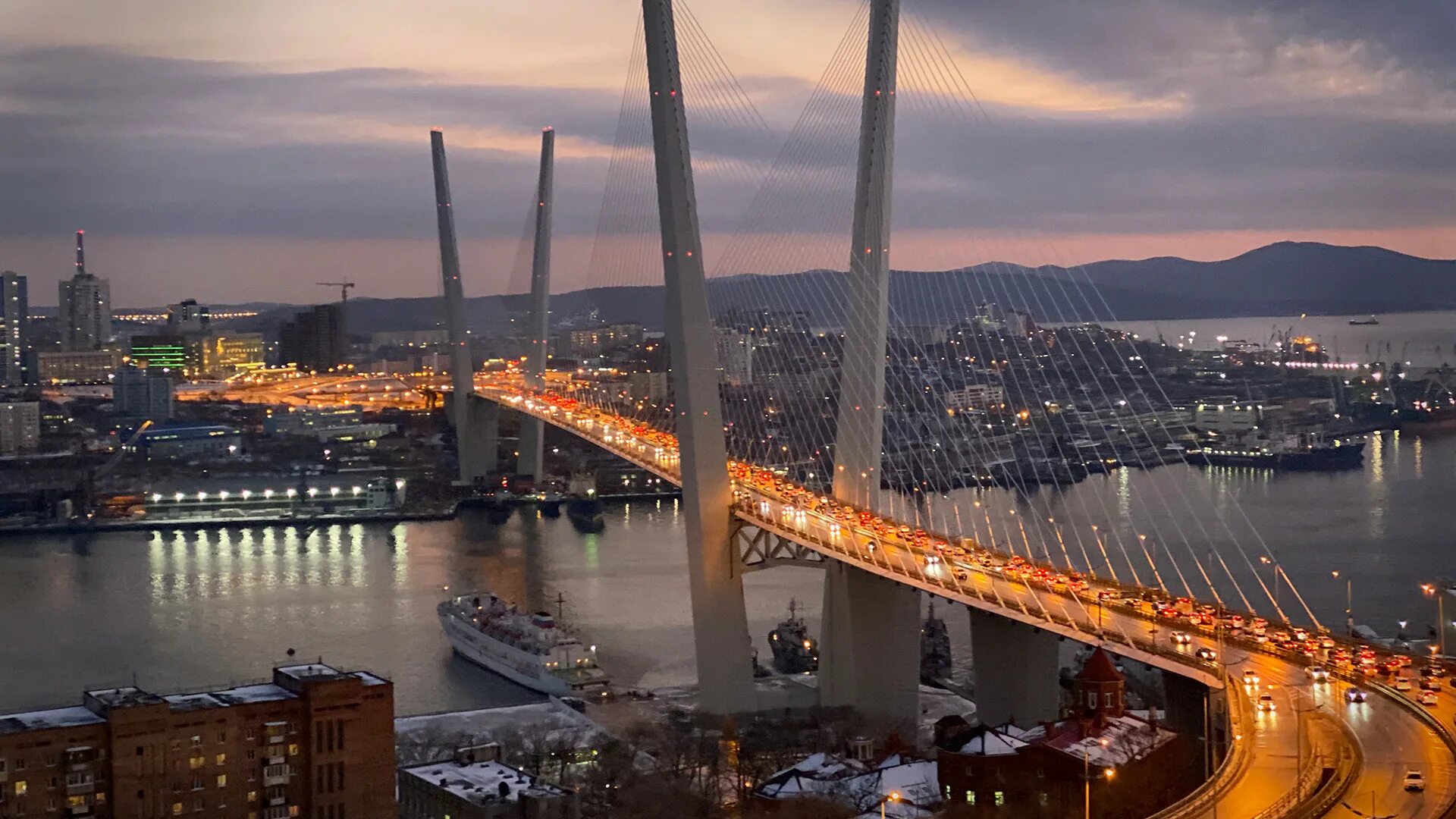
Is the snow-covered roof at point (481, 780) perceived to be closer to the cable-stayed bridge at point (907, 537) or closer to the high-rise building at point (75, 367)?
the cable-stayed bridge at point (907, 537)

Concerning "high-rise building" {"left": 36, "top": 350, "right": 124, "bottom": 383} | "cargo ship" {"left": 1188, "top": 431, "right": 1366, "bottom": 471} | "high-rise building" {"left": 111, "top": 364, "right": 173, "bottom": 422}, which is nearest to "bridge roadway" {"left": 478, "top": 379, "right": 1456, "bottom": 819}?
"cargo ship" {"left": 1188, "top": 431, "right": 1366, "bottom": 471}

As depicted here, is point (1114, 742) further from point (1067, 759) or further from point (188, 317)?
point (188, 317)

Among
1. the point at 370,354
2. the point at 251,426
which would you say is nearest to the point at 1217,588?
the point at 251,426

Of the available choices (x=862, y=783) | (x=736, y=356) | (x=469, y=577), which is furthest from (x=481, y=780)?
(x=736, y=356)

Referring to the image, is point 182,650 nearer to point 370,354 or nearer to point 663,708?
point 663,708

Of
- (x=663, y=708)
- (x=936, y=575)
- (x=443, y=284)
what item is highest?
(x=443, y=284)

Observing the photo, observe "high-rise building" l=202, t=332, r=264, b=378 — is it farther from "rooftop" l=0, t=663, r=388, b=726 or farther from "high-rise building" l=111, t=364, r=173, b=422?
"rooftop" l=0, t=663, r=388, b=726

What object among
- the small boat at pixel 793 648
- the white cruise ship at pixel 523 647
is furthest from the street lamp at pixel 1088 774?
the white cruise ship at pixel 523 647
